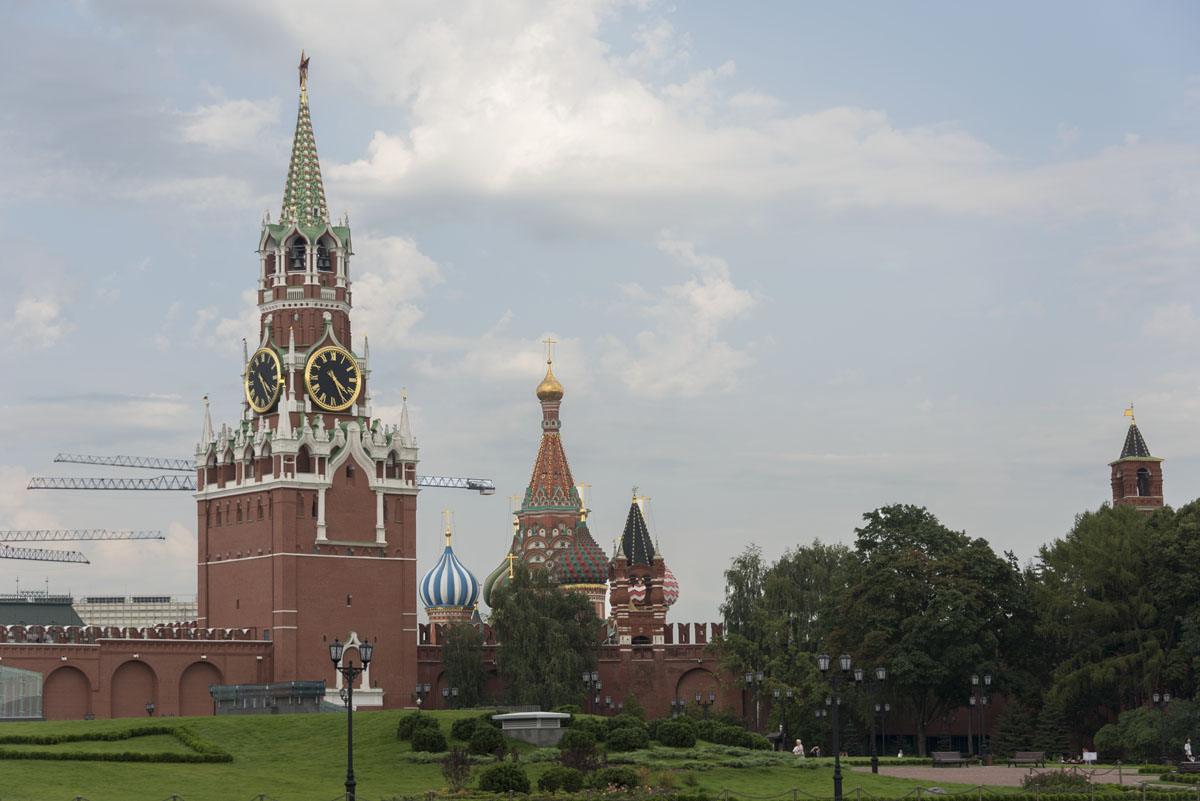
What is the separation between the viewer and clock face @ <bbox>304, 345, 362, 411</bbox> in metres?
97.9

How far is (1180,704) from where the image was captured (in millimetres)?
78188

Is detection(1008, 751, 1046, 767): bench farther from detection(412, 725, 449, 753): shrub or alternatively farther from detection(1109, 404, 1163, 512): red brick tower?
detection(1109, 404, 1163, 512): red brick tower

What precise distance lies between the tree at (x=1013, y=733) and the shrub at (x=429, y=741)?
27.2m

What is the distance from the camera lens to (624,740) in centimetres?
6444

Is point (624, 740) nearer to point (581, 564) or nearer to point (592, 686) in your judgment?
point (592, 686)

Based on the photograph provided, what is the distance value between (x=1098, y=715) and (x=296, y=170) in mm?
48864

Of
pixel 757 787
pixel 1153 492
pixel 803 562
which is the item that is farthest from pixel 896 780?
pixel 1153 492

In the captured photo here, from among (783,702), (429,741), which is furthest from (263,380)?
(429,741)

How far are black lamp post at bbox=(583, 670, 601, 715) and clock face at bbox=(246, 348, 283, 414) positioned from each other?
21016 mm

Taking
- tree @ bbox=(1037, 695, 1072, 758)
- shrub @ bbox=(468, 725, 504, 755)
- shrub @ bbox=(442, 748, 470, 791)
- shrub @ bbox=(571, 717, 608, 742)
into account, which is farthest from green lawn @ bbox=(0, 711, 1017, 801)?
tree @ bbox=(1037, 695, 1072, 758)

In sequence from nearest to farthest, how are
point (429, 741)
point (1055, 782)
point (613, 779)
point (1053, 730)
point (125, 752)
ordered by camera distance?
point (613, 779)
point (1055, 782)
point (125, 752)
point (429, 741)
point (1053, 730)

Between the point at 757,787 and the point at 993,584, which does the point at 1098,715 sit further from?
the point at 757,787

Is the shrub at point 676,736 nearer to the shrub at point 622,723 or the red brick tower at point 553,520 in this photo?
the shrub at point 622,723

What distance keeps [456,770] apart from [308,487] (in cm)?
3946
